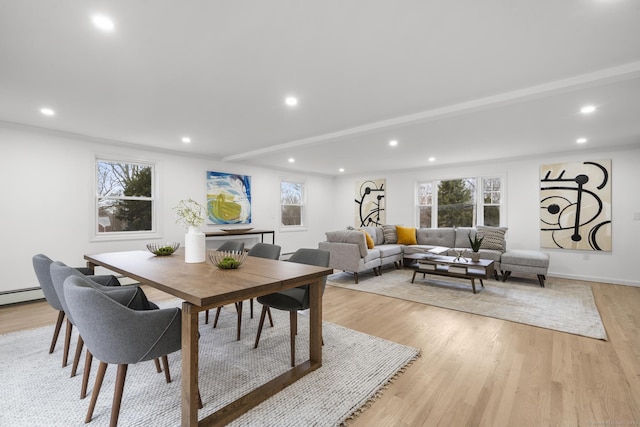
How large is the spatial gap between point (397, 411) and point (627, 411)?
135 centimetres

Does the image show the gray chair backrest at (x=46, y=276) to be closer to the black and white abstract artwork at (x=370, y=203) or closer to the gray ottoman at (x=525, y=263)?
the gray ottoman at (x=525, y=263)

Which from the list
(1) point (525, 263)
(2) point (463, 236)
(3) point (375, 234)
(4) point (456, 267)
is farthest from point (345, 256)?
(1) point (525, 263)

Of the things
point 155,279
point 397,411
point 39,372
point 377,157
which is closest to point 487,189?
point 377,157

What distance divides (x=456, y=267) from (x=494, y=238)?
143cm

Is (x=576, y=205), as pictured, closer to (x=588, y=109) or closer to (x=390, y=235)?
(x=588, y=109)

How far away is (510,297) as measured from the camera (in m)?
4.06

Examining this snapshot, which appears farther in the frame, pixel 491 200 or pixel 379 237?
pixel 379 237

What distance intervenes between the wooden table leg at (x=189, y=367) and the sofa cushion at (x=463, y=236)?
18.6 feet

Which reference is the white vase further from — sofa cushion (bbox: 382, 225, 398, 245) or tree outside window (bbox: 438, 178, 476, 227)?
tree outside window (bbox: 438, 178, 476, 227)

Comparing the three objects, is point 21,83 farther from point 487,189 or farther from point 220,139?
point 487,189

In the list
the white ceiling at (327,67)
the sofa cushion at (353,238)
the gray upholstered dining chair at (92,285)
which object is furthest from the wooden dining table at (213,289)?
the sofa cushion at (353,238)

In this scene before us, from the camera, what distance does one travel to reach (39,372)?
210cm

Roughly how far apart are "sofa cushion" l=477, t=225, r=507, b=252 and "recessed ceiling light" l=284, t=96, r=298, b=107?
4.37 meters

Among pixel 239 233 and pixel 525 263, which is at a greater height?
pixel 239 233
